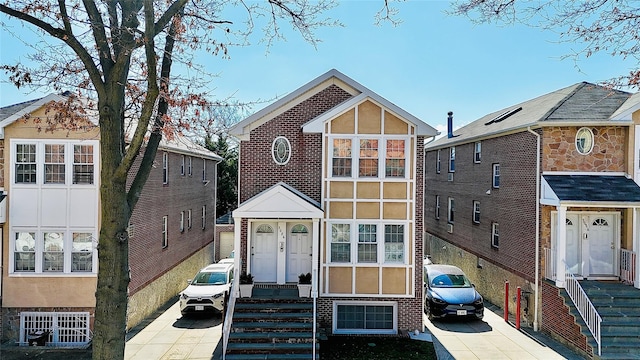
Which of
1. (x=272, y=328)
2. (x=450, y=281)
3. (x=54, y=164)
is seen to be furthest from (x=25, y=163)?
(x=450, y=281)

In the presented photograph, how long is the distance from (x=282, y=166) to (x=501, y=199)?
8.88 metres

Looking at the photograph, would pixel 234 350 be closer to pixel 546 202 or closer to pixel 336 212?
pixel 336 212

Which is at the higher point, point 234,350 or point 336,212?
point 336,212

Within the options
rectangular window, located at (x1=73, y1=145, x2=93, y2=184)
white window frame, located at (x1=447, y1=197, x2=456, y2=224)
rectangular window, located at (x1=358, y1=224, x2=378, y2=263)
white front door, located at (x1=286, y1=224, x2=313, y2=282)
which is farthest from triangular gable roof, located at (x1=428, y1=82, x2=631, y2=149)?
rectangular window, located at (x1=73, y1=145, x2=93, y2=184)

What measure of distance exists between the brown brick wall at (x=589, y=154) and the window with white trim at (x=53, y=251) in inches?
573

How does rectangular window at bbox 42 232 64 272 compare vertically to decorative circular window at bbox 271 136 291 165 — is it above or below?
below

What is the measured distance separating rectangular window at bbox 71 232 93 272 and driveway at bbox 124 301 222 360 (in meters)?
2.57

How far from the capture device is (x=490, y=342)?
12.5 meters

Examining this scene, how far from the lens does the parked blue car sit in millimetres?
14219

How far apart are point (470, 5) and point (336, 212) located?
7943 mm

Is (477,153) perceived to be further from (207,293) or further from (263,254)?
(207,293)

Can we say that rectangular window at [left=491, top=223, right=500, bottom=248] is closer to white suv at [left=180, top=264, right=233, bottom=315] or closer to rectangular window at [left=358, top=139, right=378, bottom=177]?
rectangular window at [left=358, top=139, right=378, bottom=177]

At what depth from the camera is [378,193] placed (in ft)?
43.0

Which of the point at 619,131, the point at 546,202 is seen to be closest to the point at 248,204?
the point at 546,202
